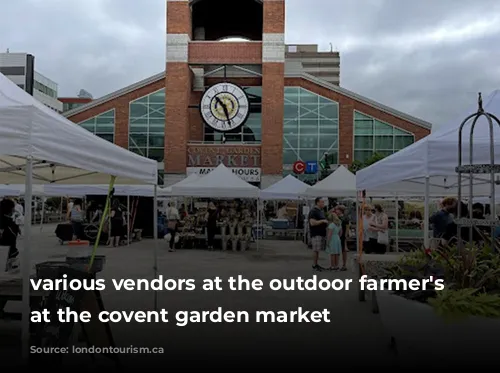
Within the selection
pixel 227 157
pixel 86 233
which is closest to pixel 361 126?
pixel 227 157

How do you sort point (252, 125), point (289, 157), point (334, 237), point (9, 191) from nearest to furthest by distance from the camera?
point (334, 237), point (9, 191), point (289, 157), point (252, 125)

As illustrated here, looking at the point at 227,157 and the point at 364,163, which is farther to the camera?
the point at 364,163

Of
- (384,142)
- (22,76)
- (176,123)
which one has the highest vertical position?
(22,76)

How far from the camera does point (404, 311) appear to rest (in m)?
5.20

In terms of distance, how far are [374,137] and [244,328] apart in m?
32.6

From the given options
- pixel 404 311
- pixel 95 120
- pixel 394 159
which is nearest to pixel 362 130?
pixel 95 120

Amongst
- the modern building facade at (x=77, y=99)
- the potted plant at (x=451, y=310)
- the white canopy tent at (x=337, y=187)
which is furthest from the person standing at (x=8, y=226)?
the modern building facade at (x=77, y=99)

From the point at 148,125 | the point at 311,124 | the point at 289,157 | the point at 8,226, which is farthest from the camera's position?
the point at 148,125

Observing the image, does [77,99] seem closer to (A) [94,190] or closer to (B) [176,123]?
(B) [176,123]

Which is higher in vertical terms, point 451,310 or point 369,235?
point 369,235

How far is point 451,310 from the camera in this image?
4.77 meters

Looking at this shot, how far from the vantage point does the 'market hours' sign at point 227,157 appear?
35.9 metres

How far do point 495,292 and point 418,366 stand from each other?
949 mm

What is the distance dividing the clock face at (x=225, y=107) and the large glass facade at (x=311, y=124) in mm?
6045
